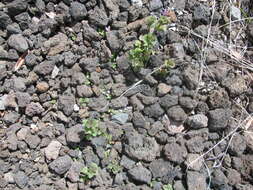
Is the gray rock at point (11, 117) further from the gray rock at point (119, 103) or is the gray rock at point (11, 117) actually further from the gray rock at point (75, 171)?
the gray rock at point (119, 103)

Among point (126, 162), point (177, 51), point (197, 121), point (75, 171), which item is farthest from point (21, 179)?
point (177, 51)

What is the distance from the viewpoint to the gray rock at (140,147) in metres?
2.51

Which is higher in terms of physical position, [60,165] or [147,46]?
[147,46]

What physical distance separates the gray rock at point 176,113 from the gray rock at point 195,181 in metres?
0.39

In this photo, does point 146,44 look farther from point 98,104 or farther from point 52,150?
point 52,150

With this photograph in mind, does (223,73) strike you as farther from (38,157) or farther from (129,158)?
(38,157)

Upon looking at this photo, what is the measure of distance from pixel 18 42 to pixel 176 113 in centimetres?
125

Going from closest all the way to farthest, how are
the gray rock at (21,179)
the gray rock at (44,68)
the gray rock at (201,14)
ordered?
the gray rock at (21,179)
the gray rock at (44,68)
the gray rock at (201,14)

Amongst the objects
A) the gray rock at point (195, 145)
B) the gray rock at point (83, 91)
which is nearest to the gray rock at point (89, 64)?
the gray rock at point (83, 91)

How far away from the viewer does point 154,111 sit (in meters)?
2.57

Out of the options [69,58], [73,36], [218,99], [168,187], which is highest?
Result: [73,36]

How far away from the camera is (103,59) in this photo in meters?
2.62

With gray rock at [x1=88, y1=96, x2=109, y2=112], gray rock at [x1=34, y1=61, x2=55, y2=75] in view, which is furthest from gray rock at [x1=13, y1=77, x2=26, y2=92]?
gray rock at [x1=88, y1=96, x2=109, y2=112]

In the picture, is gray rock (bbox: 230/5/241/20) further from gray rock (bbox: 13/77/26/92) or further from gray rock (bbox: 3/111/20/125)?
gray rock (bbox: 3/111/20/125)
